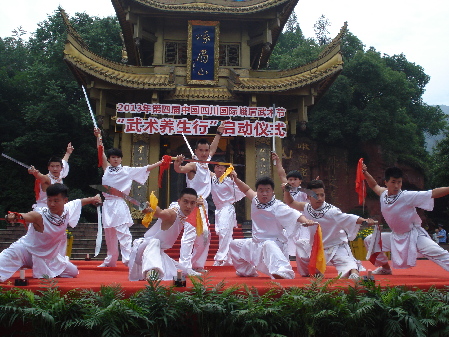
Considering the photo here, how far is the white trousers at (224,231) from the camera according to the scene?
7582 mm

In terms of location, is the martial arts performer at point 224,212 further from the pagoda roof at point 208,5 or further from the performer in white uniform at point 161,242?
the pagoda roof at point 208,5

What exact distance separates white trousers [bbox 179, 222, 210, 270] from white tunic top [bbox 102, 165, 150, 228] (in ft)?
4.82

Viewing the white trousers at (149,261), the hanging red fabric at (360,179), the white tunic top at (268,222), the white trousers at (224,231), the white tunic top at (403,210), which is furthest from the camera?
the white trousers at (224,231)

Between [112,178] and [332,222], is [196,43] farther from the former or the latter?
[332,222]

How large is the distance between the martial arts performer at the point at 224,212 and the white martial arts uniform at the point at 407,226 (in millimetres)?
2704

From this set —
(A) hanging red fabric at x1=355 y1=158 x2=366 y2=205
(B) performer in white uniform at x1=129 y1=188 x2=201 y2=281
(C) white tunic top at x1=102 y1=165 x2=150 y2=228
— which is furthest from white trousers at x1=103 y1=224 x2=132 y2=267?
(A) hanging red fabric at x1=355 y1=158 x2=366 y2=205

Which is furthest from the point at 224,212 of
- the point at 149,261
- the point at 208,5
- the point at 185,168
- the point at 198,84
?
the point at 208,5

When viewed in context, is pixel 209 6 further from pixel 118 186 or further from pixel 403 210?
Result: pixel 403 210

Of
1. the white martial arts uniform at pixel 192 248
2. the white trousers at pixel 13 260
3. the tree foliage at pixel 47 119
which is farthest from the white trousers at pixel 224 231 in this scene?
the tree foliage at pixel 47 119

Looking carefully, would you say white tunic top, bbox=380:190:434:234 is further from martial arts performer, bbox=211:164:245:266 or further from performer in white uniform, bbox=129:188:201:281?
martial arts performer, bbox=211:164:245:266

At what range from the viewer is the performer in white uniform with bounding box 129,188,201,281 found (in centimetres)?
484

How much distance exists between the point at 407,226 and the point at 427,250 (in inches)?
15.1

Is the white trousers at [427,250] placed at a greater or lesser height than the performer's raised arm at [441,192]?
lesser

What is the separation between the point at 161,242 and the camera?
16.8ft
